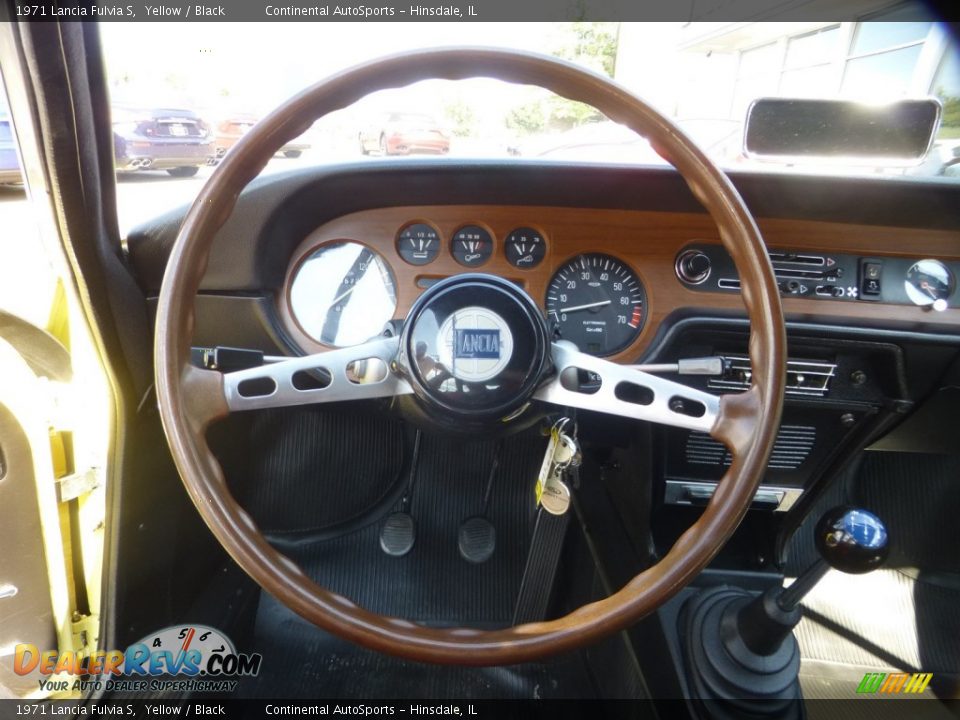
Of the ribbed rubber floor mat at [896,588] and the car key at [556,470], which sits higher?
the car key at [556,470]

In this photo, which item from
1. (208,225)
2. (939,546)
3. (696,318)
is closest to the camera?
(208,225)

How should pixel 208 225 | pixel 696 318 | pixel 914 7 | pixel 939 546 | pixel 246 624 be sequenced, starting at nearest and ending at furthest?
pixel 208 225 < pixel 696 318 < pixel 914 7 < pixel 246 624 < pixel 939 546

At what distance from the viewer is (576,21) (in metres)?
1.44

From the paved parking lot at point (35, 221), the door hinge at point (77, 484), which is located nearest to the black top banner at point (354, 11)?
the paved parking lot at point (35, 221)

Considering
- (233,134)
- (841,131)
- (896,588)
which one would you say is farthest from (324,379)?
(896,588)

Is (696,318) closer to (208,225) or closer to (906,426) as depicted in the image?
(906,426)

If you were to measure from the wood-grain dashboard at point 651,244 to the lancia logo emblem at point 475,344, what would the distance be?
420mm

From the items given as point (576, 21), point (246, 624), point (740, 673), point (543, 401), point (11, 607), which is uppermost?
point (576, 21)

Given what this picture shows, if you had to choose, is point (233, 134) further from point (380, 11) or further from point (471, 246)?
point (471, 246)

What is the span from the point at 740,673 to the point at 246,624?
4.76 ft

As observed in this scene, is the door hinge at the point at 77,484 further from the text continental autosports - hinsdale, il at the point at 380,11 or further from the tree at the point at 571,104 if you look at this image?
the tree at the point at 571,104

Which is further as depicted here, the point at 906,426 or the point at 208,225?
the point at 906,426

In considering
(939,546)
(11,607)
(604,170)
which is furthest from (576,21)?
(939,546)

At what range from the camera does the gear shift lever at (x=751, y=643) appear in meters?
1.41
